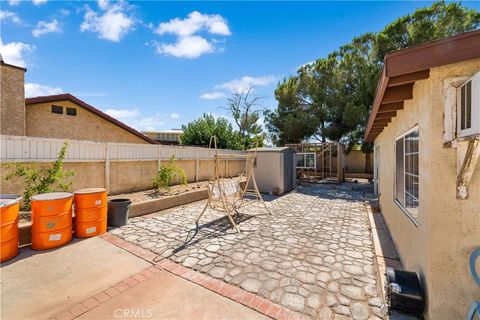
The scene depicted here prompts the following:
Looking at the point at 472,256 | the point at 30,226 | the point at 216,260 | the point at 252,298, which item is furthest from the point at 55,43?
the point at 472,256

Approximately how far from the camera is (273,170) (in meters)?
9.29

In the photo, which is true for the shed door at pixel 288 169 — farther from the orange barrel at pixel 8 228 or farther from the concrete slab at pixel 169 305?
the orange barrel at pixel 8 228

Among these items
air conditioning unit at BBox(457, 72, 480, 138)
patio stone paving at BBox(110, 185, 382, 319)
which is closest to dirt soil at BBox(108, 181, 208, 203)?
patio stone paving at BBox(110, 185, 382, 319)

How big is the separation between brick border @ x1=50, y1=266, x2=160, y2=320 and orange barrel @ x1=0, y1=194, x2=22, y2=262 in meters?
1.98

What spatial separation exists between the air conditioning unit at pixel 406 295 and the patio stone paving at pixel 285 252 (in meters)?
0.26

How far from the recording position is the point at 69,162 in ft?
17.5

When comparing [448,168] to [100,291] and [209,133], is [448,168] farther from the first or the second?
[209,133]

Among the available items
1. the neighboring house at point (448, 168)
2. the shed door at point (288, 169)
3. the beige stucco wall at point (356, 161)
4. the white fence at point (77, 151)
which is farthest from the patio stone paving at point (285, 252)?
the beige stucco wall at point (356, 161)

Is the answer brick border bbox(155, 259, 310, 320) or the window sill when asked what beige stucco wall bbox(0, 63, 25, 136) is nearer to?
brick border bbox(155, 259, 310, 320)

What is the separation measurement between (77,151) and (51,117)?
182 inches

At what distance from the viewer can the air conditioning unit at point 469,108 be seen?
1.48 meters

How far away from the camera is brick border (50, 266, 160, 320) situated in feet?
7.10

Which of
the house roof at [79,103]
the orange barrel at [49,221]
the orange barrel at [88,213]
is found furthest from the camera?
the house roof at [79,103]

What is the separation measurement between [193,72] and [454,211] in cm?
1370
